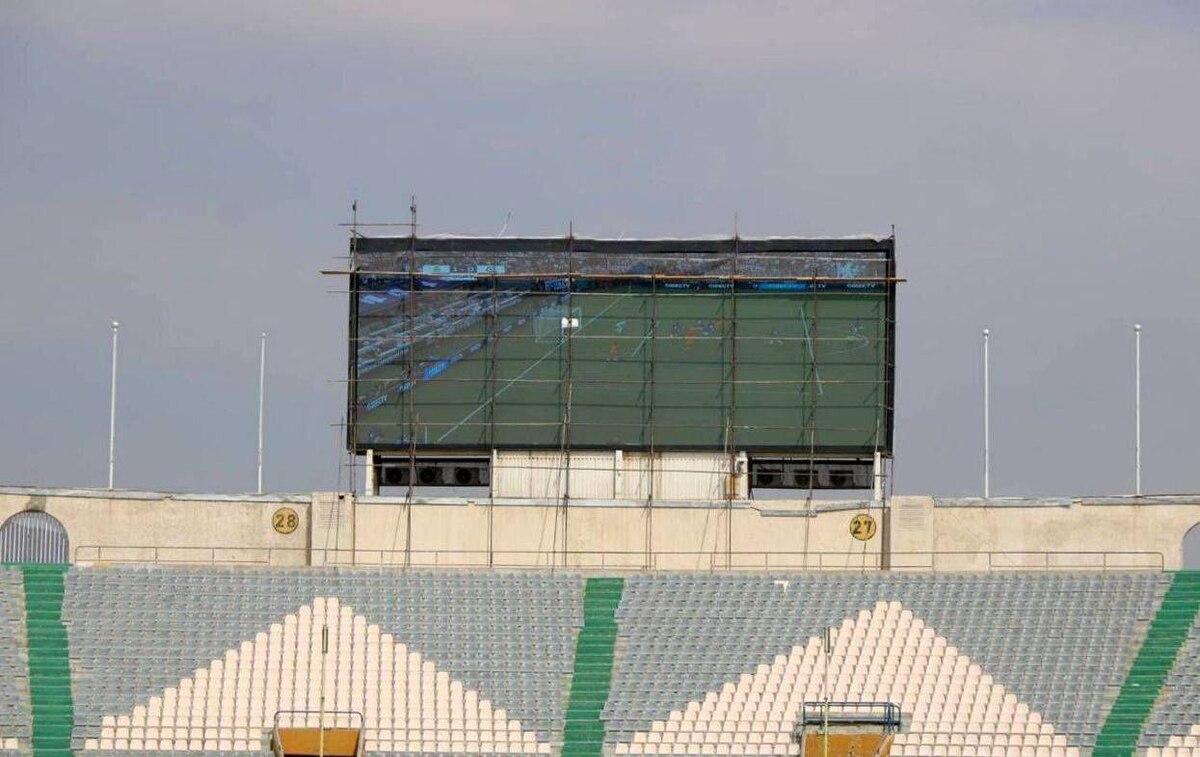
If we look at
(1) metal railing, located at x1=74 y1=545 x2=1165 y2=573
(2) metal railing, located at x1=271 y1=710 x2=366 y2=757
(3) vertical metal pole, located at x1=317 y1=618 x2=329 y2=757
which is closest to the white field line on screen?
(1) metal railing, located at x1=74 y1=545 x2=1165 y2=573

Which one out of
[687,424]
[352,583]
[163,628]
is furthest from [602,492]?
[163,628]

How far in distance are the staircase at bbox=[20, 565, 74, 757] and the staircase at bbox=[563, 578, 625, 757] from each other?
388 inches

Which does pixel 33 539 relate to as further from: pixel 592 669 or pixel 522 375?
pixel 592 669

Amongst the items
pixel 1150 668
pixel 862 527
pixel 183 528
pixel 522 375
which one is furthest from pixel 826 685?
pixel 183 528

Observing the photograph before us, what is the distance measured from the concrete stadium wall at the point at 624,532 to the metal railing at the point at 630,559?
0.03 metres

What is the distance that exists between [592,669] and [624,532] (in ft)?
18.1

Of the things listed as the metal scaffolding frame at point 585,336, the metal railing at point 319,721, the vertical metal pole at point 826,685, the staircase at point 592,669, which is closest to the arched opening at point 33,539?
the metal scaffolding frame at point 585,336

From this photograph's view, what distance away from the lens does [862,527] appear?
61.8 metres

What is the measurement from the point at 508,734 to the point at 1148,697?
12696 mm

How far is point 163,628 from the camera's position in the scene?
57.4 m

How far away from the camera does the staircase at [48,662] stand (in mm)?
54219

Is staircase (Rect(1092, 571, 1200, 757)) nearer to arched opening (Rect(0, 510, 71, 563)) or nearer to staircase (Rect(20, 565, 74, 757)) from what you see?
staircase (Rect(20, 565, 74, 757))

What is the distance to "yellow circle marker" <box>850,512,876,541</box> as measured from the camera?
203 feet

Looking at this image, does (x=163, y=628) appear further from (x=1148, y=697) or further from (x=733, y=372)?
(x=1148, y=697)
